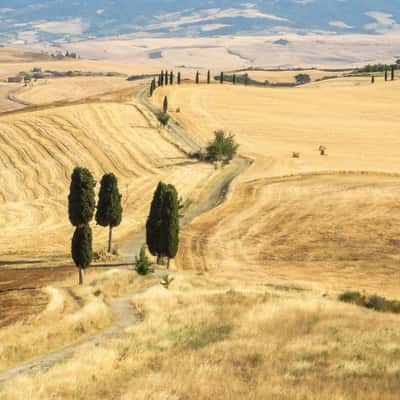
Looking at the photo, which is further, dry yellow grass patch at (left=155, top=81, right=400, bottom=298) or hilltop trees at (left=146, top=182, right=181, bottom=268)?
dry yellow grass patch at (left=155, top=81, right=400, bottom=298)

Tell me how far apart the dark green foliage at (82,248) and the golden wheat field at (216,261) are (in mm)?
1245

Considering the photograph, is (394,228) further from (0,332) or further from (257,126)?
(257,126)

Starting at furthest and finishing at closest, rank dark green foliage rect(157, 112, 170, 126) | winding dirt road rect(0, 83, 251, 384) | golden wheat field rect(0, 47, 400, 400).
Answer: dark green foliage rect(157, 112, 170, 126) → winding dirt road rect(0, 83, 251, 384) → golden wheat field rect(0, 47, 400, 400)

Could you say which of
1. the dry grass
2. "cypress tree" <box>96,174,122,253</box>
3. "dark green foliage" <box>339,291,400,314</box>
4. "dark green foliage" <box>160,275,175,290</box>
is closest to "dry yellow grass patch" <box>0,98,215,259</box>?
"cypress tree" <box>96,174,122,253</box>

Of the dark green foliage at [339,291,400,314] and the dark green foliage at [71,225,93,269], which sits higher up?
the dark green foliage at [71,225,93,269]

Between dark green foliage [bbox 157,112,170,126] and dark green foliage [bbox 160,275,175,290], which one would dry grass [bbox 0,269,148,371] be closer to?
dark green foliage [bbox 160,275,175,290]

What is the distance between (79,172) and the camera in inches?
2084

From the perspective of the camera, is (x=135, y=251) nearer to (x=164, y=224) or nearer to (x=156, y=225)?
(x=156, y=225)

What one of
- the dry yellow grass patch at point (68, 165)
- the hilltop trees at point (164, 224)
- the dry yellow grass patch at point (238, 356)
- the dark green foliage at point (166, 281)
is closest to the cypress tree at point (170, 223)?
the hilltop trees at point (164, 224)

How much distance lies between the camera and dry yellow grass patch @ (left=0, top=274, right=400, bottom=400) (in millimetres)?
23281

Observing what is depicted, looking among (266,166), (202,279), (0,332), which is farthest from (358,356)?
(266,166)

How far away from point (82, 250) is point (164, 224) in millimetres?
7053

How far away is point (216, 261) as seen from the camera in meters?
57.9

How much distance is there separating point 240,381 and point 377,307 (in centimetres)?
1711
